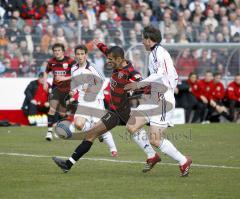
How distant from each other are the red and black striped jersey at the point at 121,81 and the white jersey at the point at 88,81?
2505 millimetres

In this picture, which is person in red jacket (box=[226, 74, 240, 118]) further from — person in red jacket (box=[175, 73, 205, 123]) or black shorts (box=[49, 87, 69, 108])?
black shorts (box=[49, 87, 69, 108])

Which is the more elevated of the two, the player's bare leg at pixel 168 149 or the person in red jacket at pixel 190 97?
the player's bare leg at pixel 168 149

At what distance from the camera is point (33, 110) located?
71.8ft

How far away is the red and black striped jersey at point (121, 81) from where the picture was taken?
1283 centimetres

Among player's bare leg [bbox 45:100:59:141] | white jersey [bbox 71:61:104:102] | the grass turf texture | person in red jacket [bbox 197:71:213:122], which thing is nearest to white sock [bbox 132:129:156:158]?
the grass turf texture

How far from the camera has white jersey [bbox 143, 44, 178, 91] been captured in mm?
11578

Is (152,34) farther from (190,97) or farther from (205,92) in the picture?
(205,92)

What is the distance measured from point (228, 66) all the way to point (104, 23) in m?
4.31

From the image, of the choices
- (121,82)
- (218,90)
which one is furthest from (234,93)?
(121,82)

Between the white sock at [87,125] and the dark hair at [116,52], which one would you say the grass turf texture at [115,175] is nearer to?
the white sock at [87,125]

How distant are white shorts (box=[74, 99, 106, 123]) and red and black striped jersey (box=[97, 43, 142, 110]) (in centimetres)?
263

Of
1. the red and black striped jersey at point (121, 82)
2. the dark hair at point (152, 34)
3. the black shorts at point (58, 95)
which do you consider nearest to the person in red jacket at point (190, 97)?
the black shorts at point (58, 95)

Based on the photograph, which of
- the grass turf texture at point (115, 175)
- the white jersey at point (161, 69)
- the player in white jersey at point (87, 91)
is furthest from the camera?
the player in white jersey at point (87, 91)

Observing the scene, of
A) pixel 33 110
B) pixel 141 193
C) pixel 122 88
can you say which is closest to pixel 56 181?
pixel 141 193
